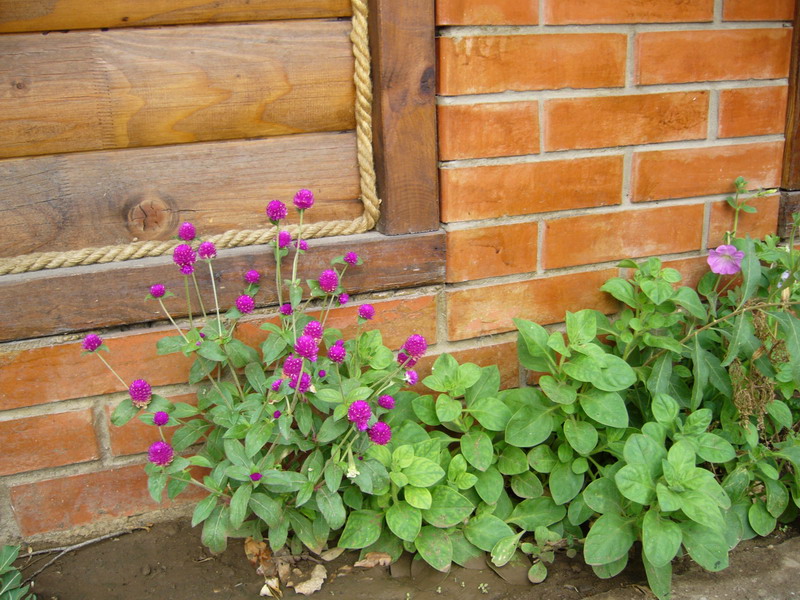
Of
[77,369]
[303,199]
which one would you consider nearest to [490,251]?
[303,199]

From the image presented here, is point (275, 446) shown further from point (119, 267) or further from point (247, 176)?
point (247, 176)

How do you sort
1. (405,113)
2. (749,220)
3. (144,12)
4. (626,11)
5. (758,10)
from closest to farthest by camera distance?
(144,12) → (405,113) → (626,11) → (758,10) → (749,220)

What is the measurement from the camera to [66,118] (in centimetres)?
152

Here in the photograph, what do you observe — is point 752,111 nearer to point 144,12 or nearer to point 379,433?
point 379,433

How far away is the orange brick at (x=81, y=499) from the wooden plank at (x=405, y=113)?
850 millimetres

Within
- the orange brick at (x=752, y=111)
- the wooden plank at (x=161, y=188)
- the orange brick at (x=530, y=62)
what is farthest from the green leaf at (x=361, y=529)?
the orange brick at (x=752, y=111)

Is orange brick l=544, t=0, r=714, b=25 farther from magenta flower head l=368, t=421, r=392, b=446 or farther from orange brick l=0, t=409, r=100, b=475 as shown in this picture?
orange brick l=0, t=409, r=100, b=475

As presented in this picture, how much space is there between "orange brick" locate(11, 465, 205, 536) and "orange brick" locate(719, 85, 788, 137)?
1.67 metres

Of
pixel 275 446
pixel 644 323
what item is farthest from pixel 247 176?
pixel 644 323

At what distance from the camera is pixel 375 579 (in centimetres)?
152

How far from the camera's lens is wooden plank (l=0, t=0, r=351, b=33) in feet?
4.74

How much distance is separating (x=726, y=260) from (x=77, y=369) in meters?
1.59

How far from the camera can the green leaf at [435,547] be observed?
4.75 feet

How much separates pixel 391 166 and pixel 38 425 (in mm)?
990
